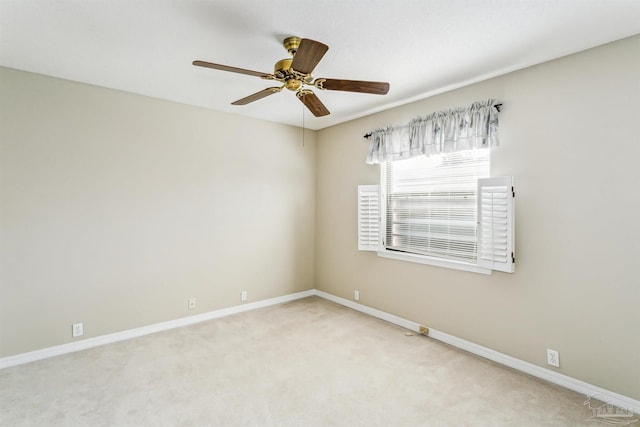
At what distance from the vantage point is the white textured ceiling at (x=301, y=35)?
1.92 m

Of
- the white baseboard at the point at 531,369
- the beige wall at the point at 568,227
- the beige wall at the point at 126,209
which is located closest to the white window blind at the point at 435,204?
the beige wall at the point at 568,227

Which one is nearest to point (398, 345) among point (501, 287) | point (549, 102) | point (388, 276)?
point (388, 276)

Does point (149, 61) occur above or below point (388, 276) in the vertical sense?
above

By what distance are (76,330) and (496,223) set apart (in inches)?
160

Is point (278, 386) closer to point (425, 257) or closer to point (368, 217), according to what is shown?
point (425, 257)

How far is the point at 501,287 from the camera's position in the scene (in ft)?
9.48

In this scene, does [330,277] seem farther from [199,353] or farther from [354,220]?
[199,353]

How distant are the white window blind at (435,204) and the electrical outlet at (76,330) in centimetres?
337

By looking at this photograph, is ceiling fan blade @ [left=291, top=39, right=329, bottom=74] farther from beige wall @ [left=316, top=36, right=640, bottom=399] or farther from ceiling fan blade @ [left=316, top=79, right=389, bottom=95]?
beige wall @ [left=316, top=36, right=640, bottom=399]

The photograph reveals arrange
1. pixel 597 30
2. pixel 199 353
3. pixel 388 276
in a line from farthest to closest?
pixel 388 276 → pixel 199 353 → pixel 597 30

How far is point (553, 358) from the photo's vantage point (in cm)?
257

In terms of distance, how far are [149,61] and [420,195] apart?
2937mm

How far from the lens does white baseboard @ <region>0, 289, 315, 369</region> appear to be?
2857 millimetres

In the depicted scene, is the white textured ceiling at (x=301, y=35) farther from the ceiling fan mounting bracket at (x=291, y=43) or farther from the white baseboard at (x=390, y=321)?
the white baseboard at (x=390, y=321)
